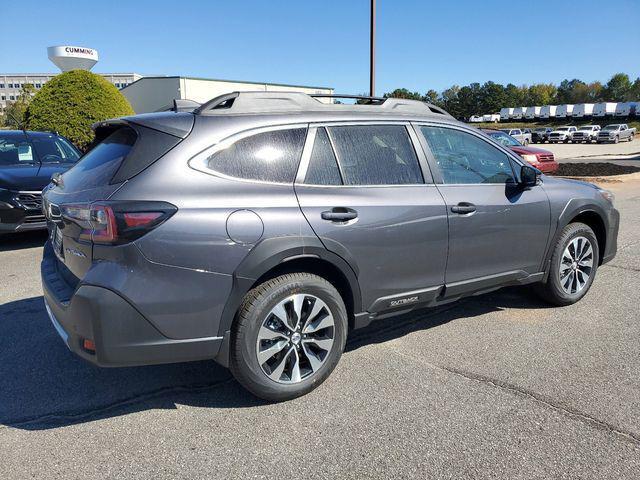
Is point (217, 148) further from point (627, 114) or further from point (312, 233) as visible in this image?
point (627, 114)

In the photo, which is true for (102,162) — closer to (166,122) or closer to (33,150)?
(166,122)

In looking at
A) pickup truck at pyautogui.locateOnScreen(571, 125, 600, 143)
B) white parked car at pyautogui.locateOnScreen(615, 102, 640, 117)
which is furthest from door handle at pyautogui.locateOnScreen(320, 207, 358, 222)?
white parked car at pyautogui.locateOnScreen(615, 102, 640, 117)

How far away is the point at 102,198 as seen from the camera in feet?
9.24

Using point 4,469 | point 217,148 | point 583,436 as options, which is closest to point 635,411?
point 583,436

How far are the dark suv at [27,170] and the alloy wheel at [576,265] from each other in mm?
6373

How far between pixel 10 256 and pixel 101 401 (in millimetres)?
4732

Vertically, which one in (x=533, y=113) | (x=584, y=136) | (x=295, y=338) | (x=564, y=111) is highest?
(x=533, y=113)

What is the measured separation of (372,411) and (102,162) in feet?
7.23

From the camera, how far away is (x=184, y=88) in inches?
1545

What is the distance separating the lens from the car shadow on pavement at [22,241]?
762 centimetres

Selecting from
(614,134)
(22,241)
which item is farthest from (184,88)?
(614,134)

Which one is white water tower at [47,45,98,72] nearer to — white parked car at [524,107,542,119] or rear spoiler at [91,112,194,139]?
rear spoiler at [91,112,194,139]

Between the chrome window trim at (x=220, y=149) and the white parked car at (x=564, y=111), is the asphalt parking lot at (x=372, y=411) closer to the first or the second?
the chrome window trim at (x=220, y=149)

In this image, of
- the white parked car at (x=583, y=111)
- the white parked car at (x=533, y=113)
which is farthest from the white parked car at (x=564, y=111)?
the white parked car at (x=533, y=113)
